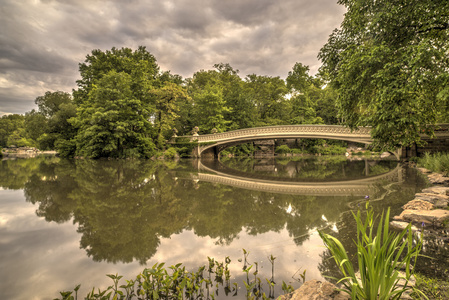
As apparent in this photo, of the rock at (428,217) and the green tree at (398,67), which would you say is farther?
the green tree at (398,67)

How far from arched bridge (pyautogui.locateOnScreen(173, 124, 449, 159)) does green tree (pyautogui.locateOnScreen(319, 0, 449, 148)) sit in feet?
27.6

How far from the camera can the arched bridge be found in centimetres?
1867

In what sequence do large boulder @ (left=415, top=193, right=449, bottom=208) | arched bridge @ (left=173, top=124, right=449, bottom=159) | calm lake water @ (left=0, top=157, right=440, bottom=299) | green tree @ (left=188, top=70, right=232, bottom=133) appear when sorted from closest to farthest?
calm lake water @ (left=0, top=157, right=440, bottom=299) → large boulder @ (left=415, top=193, right=449, bottom=208) → arched bridge @ (left=173, top=124, right=449, bottom=159) → green tree @ (left=188, top=70, right=232, bottom=133)

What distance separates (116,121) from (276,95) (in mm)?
23933

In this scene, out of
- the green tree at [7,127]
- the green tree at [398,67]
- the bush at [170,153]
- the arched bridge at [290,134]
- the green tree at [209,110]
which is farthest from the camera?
the green tree at [7,127]

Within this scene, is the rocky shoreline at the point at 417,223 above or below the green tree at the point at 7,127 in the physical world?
below

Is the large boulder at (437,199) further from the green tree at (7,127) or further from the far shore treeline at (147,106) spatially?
the green tree at (7,127)

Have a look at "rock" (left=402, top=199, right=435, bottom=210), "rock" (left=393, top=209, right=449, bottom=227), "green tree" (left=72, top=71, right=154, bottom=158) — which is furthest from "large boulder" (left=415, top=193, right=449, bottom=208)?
"green tree" (left=72, top=71, right=154, bottom=158)

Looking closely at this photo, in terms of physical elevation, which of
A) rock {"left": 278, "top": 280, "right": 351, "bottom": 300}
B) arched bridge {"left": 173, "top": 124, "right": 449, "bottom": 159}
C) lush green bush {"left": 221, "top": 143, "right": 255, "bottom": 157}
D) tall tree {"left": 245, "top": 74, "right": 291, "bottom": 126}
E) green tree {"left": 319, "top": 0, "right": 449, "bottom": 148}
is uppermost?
tall tree {"left": 245, "top": 74, "right": 291, "bottom": 126}

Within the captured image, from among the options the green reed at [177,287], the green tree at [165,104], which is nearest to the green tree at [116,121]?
the green tree at [165,104]

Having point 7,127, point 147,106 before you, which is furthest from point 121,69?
point 7,127

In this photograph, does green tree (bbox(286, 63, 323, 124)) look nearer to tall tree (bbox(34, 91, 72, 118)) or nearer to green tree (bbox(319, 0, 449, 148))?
green tree (bbox(319, 0, 449, 148))

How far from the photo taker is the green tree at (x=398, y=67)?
6.74 metres

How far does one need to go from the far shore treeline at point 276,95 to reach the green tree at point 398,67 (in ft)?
0.12
